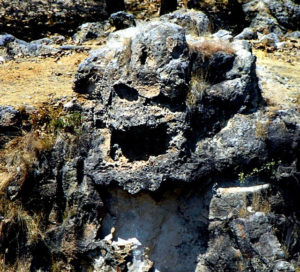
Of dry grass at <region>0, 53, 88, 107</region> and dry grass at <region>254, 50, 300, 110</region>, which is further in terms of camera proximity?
dry grass at <region>0, 53, 88, 107</region>

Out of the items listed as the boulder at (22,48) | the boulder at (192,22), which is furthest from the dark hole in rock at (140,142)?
the boulder at (22,48)

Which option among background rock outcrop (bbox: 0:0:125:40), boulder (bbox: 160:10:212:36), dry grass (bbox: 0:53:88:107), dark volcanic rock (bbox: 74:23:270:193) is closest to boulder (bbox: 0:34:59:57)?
dry grass (bbox: 0:53:88:107)

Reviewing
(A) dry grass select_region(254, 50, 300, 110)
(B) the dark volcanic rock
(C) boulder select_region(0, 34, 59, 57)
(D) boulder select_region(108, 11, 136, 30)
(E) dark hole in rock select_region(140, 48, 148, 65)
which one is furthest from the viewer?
(D) boulder select_region(108, 11, 136, 30)

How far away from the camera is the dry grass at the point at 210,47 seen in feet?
28.2

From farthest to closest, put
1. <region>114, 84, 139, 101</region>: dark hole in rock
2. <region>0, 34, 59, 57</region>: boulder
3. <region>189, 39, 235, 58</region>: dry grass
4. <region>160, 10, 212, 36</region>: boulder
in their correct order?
<region>0, 34, 59, 57</region>: boulder
<region>160, 10, 212, 36</region>: boulder
<region>189, 39, 235, 58</region>: dry grass
<region>114, 84, 139, 101</region>: dark hole in rock

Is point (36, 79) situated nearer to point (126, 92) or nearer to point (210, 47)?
point (126, 92)

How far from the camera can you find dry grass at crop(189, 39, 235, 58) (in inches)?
338

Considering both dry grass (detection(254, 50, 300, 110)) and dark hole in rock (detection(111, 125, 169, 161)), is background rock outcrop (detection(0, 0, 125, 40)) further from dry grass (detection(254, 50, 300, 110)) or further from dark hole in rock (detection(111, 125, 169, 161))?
dark hole in rock (detection(111, 125, 169, 161))

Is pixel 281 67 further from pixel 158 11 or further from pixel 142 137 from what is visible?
pixel 158 11

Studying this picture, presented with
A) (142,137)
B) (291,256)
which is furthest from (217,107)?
(291,256)

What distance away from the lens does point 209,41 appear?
8.99 m

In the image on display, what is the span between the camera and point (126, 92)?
8.10m

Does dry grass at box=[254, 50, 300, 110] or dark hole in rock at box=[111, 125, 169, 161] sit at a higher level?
dark hole in rock at box=[111, 125, 169, 161]

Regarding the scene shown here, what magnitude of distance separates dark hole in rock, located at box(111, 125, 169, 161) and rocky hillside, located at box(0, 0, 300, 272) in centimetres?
1
